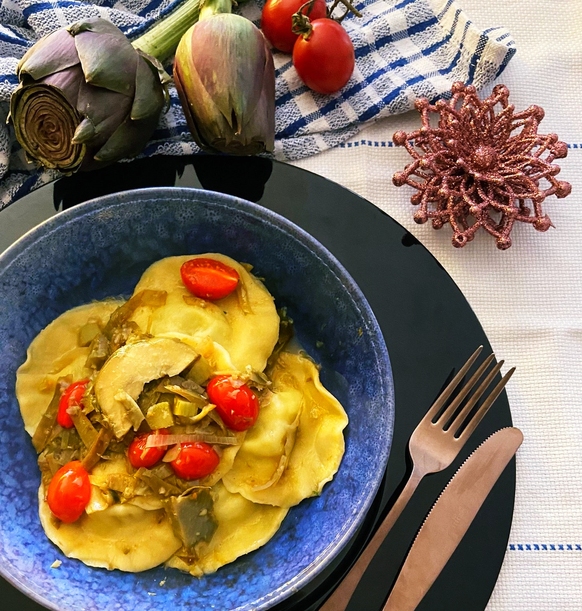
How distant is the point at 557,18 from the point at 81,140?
1.82 meters

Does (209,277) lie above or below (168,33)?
below

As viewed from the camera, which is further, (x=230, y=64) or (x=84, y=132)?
(x=230, y=64)

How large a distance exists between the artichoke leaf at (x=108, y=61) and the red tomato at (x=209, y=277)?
0.54 metres

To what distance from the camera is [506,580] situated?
1859mm

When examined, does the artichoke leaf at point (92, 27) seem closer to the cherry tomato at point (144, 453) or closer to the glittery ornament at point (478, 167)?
the glittery ornament at point (478, 167)

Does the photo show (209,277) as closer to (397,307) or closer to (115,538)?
(397,307)

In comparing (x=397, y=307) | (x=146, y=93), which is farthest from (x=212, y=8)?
(x=397, y=307)

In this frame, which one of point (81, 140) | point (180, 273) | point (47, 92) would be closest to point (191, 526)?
point (180, 273)

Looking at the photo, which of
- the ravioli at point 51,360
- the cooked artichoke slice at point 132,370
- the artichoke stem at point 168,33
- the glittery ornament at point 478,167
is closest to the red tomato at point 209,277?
the cooked artichoke slice at point 132,370

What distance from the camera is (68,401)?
66.8 inches

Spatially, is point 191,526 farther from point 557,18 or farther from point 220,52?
point 557,18

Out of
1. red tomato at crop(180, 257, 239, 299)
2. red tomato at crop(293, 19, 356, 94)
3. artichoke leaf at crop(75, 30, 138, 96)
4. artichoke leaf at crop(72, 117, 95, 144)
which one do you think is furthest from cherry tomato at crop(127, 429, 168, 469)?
red tomato at crop(293, 19, 356, 94)

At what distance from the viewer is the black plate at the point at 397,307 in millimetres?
1724

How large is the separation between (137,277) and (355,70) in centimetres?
106
